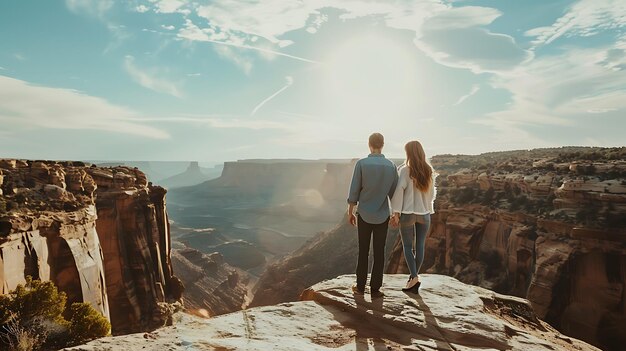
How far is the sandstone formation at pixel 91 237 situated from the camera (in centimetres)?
1305

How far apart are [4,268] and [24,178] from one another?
22.5 feet

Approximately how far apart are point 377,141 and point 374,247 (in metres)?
1.78

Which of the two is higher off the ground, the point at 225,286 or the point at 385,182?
the point at 385,182

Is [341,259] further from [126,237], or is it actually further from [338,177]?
[338,177]

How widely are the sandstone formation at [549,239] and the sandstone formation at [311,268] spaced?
20654mm

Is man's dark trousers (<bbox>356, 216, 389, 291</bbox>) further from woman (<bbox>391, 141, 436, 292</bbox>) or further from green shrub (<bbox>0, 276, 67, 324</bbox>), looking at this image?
green shrub (<bbox>0, 276, 67, 324</bbox>)

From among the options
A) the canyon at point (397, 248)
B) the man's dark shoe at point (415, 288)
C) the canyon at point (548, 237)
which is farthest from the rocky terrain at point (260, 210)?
the man's dark shoe at point (415, 288)

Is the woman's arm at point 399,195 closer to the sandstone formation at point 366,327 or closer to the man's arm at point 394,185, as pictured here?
the man's arm at point 394,185

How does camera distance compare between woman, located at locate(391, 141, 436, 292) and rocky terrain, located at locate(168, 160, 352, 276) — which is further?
rocky terrain, located at locate(168, 160, 352, 276)

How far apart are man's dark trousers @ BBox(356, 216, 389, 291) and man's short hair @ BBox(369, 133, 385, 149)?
48.2 inches

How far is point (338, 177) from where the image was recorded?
152375mm

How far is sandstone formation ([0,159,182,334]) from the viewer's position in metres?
13.0

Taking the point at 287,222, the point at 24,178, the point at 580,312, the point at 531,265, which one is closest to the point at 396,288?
the point at 24,178

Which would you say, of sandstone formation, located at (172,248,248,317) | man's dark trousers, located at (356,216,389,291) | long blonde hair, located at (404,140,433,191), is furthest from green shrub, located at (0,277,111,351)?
sandstone formation, located at (172,248,248,317)
